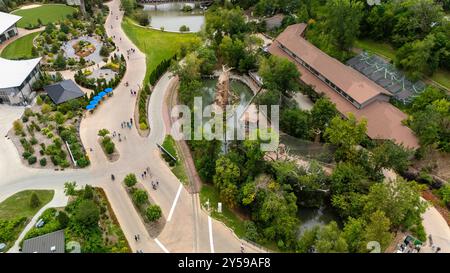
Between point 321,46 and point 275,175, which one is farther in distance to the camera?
point 321,46

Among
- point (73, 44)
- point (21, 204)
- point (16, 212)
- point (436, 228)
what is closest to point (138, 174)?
point (21, 204)

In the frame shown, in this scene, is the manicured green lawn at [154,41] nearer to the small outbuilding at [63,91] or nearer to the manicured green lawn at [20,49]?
the small outbuilding at [63,91]

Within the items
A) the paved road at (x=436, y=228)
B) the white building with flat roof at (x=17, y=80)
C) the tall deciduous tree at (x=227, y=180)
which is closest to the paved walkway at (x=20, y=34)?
the white building with flat roof at (x=17, y=80)

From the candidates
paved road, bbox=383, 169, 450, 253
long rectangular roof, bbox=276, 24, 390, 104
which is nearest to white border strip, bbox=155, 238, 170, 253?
paved road, bbox=383, 169, 450, 253

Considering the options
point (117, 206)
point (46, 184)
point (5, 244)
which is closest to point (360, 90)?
point (117, 206)

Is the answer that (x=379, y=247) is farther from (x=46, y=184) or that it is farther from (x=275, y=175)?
(x=46, y=184)
